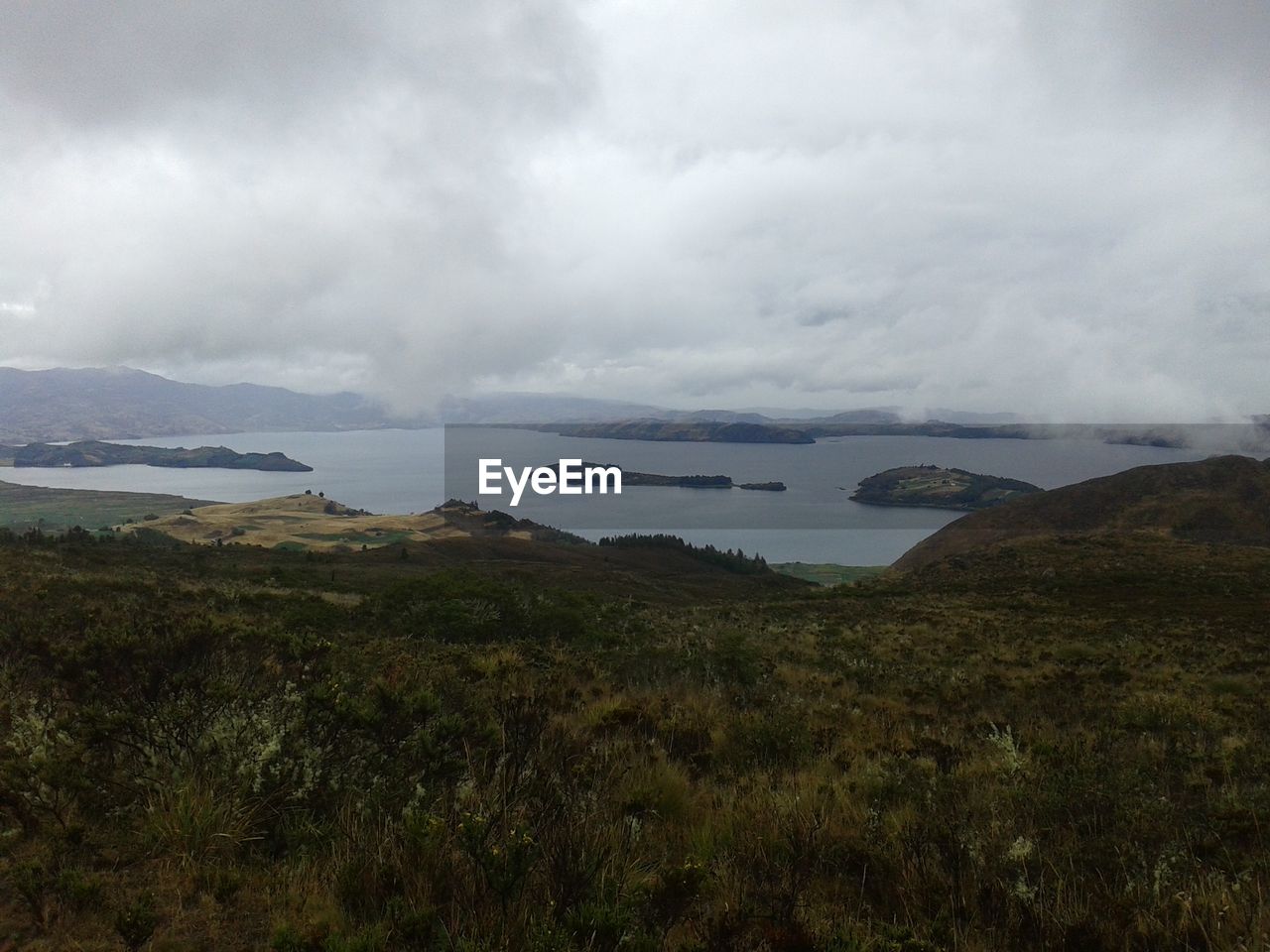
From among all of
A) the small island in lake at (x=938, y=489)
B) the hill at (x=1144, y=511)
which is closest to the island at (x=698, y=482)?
the small island in lake at (x=938, y=489)

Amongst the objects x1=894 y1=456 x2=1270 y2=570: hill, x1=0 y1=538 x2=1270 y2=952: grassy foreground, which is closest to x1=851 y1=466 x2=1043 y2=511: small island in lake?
x1=894 y1=456 x2=1270 y2=570: hill

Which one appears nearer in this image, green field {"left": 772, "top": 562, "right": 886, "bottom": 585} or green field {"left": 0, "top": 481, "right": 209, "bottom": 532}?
green field {"left": 772, "top": 562, "right": 886, "bottom": 585}

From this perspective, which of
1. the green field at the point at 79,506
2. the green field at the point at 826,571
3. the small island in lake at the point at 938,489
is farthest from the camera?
the small island in lake at the point at 938,489

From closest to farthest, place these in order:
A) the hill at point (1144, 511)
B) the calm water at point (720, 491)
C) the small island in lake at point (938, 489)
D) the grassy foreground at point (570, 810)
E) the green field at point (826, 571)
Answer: the grassy foreground at point (570, 810) → the hill at point (1144, 511) → the green field at point (826, 571) → the calm water at point (720, 491) → the small island in lake at point (938, 489)

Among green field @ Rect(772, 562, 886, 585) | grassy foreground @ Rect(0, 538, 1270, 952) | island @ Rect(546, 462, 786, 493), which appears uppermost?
grassy foreground @ Rect(0, 538, 1270, 952)

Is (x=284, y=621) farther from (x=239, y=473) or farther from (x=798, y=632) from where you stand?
(x=239, y=473)

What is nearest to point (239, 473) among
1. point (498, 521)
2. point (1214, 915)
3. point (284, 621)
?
point (498, 521)

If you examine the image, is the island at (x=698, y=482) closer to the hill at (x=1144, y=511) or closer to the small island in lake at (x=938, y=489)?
the small island in lake at (x=938, y=489)

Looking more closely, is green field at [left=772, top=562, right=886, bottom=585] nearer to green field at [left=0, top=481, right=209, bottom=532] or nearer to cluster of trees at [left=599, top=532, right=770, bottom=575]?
cluster of trees at [left=599, top=532, right=770, bottom=575]
